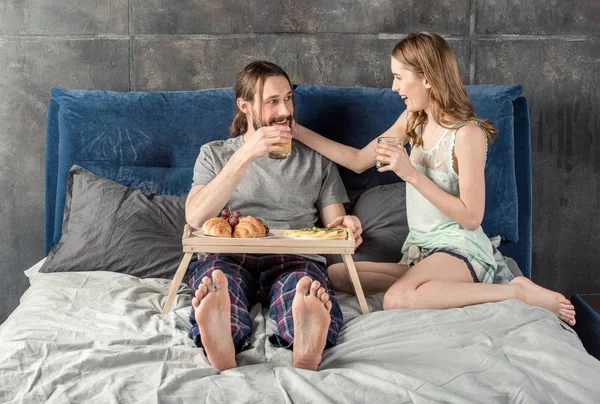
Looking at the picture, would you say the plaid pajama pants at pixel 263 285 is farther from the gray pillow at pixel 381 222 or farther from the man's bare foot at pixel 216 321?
the gray pillow at pixel 381 222

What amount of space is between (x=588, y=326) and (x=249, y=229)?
4.51 ft

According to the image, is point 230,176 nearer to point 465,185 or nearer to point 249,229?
point 249,229

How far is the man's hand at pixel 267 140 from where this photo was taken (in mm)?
2211

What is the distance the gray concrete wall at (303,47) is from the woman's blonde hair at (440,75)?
745 millimetres

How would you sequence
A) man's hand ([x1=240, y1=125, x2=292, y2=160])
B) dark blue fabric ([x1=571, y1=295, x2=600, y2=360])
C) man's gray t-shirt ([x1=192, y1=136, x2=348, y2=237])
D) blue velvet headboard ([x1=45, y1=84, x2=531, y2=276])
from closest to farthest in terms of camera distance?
man's hand ([x1=240, y1=125, x2=292, y2=160])
man's gray t-shirt ([x1=192, y1=136, x2=348, y2=237])
dark blue fabric ([x1=571, y1=295, x2=600, y2=360])
blue velvet headboard ([x1=45, y1=84, x2=531, y2=276])

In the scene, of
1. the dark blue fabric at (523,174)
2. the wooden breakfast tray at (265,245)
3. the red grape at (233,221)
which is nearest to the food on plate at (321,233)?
the wooden breakfast tray at (265,245)

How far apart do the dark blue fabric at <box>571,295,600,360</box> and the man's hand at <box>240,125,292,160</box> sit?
130 centimetres

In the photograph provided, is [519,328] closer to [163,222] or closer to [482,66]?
→ [163,222]

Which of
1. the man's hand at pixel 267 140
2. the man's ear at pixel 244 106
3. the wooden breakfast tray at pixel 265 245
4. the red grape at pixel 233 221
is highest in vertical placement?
the man's ear at pixel 244 106

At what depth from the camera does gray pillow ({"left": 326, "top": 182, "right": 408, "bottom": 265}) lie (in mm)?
2541

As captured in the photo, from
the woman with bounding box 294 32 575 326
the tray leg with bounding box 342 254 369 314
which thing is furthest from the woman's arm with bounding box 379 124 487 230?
the tray leg with bounding box 342 254 369 314

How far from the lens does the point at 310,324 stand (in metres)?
1.75

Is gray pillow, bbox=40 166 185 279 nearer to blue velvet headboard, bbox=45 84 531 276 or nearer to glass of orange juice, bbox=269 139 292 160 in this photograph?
blue velvet headboard, bbox=45 84 531 276

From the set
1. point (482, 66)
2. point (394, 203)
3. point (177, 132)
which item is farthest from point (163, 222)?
point (482, 66)
